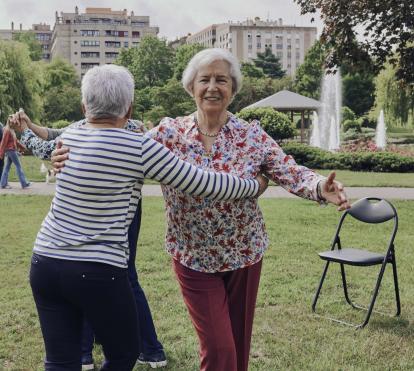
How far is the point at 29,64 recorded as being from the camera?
1421 inches

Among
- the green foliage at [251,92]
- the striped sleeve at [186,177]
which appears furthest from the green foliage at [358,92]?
the striped sleeve at [186,177]

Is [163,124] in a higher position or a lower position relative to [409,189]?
higher

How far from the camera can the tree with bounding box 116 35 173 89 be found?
8362 cm

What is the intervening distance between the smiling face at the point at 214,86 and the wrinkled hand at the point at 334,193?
64 cm

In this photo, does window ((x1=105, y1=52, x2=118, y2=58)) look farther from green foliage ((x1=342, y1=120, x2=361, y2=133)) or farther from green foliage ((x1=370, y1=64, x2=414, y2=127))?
green foliage ((x1=370, y1=64, x2=414, y2=127))

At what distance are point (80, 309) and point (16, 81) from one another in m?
34.0

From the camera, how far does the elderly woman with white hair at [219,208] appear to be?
10.1 feet

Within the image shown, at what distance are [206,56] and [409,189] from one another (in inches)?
490

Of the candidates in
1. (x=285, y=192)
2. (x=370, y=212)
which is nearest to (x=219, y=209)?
(x=370, y=212)

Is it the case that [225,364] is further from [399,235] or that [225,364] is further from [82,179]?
[399,235]

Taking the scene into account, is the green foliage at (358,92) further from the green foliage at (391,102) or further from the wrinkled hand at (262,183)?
the wrinkled hand at (262,183)

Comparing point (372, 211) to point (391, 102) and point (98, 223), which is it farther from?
point (391, 102)

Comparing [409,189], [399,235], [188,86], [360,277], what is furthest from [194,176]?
[409,189]

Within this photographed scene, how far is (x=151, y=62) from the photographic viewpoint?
84.8 metres
